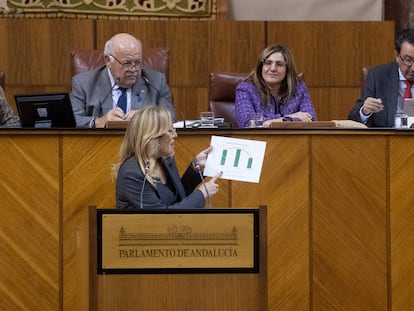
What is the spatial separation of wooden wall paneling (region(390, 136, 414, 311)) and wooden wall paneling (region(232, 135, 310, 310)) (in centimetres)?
42

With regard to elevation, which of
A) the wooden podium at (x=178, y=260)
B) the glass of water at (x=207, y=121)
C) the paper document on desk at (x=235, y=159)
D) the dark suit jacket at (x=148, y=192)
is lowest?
the wooden podium at (x=178, y=260)

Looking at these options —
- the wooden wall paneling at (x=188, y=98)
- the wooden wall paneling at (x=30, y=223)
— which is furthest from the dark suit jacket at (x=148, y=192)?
the wooden wall paneling at (x=188, y=98)

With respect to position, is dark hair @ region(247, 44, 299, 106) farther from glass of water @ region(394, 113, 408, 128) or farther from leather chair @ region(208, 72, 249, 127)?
glass of water @ region(394, 113, 408, 128)

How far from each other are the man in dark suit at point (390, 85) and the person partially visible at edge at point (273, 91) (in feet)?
1.15

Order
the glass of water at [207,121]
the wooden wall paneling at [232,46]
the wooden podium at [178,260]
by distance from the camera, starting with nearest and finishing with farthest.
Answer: the wooden podium at [178,260] → the glass of water at [207,121] → the wooden wall paneling at [232,46]

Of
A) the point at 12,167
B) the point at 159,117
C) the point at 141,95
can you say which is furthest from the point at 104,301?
the point at 141,95

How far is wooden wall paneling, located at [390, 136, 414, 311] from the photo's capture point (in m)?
4.95

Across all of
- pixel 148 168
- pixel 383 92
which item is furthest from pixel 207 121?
pixel 383 92

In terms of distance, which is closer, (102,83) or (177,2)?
(102,83)

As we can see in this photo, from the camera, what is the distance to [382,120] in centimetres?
601

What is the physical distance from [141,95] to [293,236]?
1.50 metres

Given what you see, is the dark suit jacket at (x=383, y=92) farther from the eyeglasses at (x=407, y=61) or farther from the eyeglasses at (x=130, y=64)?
the eyeglasses at (x=130, y=64)

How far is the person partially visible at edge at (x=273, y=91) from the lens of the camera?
19.4ft

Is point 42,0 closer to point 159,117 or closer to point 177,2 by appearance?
point 177,2
